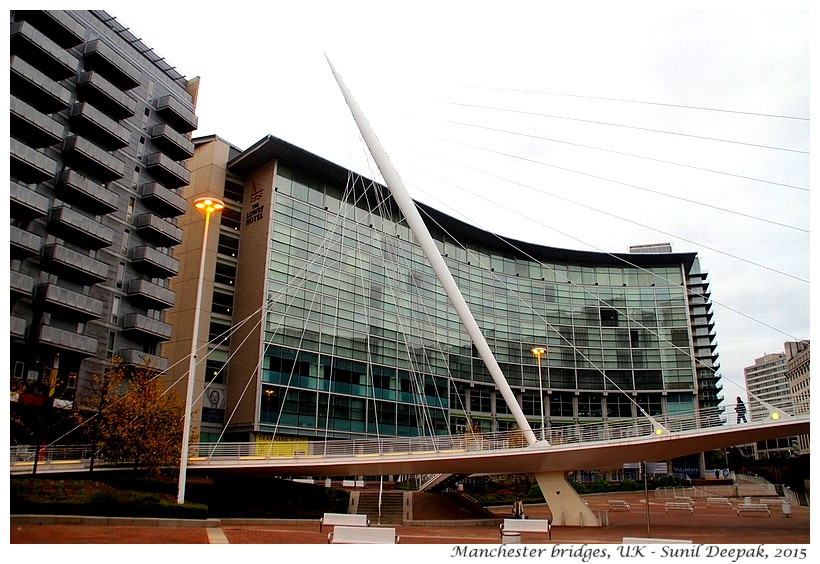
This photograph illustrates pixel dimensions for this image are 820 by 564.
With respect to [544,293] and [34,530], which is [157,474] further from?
[544,293]

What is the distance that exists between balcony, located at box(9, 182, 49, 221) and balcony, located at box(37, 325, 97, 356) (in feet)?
24.3

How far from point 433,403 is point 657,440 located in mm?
45966

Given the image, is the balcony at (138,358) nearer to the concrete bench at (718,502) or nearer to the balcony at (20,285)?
the balcony at (20,285)

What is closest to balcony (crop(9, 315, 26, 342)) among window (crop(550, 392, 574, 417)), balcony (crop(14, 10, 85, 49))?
balcony (crop(14, 10, 85, 49))

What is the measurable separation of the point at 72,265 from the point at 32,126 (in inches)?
374

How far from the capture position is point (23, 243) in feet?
144

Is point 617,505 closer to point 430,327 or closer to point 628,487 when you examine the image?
point 628,487

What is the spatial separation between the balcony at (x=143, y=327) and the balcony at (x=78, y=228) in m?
5.87

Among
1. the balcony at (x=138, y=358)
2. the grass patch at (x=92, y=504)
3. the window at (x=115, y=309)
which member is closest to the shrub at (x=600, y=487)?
the balcony at (x=138, y=358)

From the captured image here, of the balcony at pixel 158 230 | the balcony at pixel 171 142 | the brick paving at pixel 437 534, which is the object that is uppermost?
the balcony at pixel 171 142

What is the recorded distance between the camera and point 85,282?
164 feet

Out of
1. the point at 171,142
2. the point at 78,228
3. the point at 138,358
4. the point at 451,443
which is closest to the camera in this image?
the point at 451,443

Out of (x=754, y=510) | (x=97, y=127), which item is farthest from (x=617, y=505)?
(x=97, y=127)

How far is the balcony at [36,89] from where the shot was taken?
45.6 m
